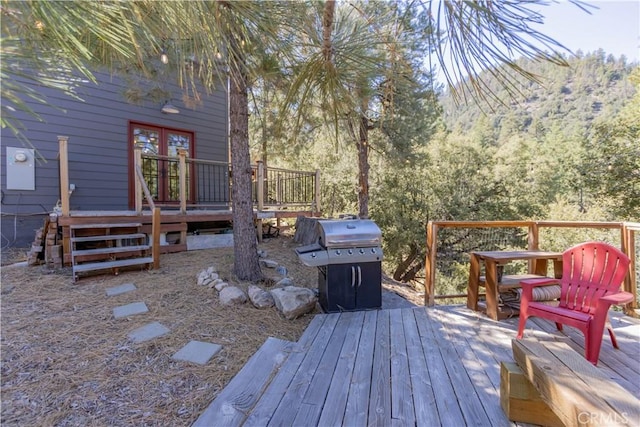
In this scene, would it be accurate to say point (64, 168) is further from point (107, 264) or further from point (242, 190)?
point (242, 190)

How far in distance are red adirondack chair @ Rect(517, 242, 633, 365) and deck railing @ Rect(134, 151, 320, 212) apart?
4881 millimetres

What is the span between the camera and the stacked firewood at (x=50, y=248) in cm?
409

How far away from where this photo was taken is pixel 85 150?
5816 millimetres

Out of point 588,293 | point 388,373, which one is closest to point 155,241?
point 388,373

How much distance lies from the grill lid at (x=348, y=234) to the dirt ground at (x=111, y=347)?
900 mm

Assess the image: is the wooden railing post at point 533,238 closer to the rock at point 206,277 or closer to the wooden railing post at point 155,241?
the rock at point 206,277

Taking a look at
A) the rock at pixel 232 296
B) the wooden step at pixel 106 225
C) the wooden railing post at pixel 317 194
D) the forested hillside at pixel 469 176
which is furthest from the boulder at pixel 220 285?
the forested hillside at pixel 469 176

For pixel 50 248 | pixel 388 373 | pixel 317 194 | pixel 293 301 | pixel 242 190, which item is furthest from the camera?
pixel 317 194

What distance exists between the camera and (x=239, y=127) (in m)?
3.78

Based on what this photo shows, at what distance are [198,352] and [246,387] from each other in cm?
69

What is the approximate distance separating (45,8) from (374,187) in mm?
11218

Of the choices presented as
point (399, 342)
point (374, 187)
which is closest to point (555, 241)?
point (374, 187)

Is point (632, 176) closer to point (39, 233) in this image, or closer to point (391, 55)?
point (391, 55)

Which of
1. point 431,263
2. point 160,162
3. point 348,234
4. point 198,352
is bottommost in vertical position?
point 198,352
